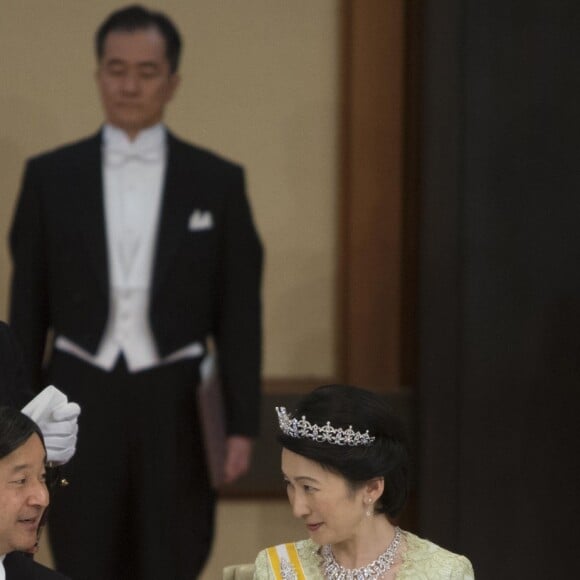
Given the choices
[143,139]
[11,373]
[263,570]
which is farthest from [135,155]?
[263,570]

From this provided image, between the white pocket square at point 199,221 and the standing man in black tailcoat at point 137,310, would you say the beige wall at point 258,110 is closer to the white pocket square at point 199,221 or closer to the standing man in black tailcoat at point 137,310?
the standing man in black tailcoat at point 137,310

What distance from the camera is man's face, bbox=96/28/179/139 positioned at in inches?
174

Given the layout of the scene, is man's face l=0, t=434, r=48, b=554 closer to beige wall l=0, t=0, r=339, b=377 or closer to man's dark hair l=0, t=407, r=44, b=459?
man's dark hair l=0, t=407, r=44, b=459

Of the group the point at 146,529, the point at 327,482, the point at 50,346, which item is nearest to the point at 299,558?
the point at 327,482

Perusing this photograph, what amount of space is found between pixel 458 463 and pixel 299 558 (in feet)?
6.16

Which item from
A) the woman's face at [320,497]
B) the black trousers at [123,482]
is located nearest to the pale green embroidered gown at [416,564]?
the woman's face at [320,497]

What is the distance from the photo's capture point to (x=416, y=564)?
2.71 m

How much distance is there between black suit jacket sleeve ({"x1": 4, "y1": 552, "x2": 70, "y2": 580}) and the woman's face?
438 mm

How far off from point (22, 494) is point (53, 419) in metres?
0.41

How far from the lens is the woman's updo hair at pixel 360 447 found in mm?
2605

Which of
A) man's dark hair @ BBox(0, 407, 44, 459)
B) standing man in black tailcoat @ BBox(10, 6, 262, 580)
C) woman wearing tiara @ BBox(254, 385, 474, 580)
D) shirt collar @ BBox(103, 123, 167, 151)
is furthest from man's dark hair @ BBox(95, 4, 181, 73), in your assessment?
man's dark hair @ BBox(0, 407, 44, 459)

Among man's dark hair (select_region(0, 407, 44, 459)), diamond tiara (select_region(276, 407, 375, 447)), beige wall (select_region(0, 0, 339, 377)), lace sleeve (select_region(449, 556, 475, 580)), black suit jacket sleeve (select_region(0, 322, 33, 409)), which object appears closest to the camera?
man's dark hair (select_region(0, 407, 44, 459))

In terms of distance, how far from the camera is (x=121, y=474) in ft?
14.4

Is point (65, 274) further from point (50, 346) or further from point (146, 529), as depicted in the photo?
point (146, 529)
